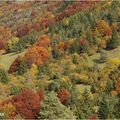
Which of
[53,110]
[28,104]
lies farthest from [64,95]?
[53,110]

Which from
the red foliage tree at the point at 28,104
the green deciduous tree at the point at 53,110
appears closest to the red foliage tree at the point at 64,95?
the red foliage tree at the point at 28,104

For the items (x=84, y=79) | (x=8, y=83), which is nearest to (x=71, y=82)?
(x=84, y=79)

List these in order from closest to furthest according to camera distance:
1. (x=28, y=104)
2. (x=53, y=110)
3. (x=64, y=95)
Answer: (x=53, y=110)
(x=28, y=104)
(x=64, y=95)

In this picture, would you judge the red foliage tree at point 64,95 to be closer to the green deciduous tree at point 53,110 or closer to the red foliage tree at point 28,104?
the red foliage tree at point 28,104

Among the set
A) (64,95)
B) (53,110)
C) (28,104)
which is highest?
(53,110)

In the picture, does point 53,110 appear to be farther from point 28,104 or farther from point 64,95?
point 64,95

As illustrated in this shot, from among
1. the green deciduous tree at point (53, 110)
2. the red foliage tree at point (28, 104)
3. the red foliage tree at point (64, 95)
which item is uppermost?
the green deciduous tree at point (53, 110)

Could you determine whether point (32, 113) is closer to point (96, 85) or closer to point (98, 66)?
point (96, 85)

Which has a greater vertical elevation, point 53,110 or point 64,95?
point 53,110

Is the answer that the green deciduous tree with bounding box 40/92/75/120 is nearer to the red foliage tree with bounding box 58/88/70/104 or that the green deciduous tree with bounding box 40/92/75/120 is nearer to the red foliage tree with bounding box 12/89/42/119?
the red foliage tree with bounding box 12/89/42/119
